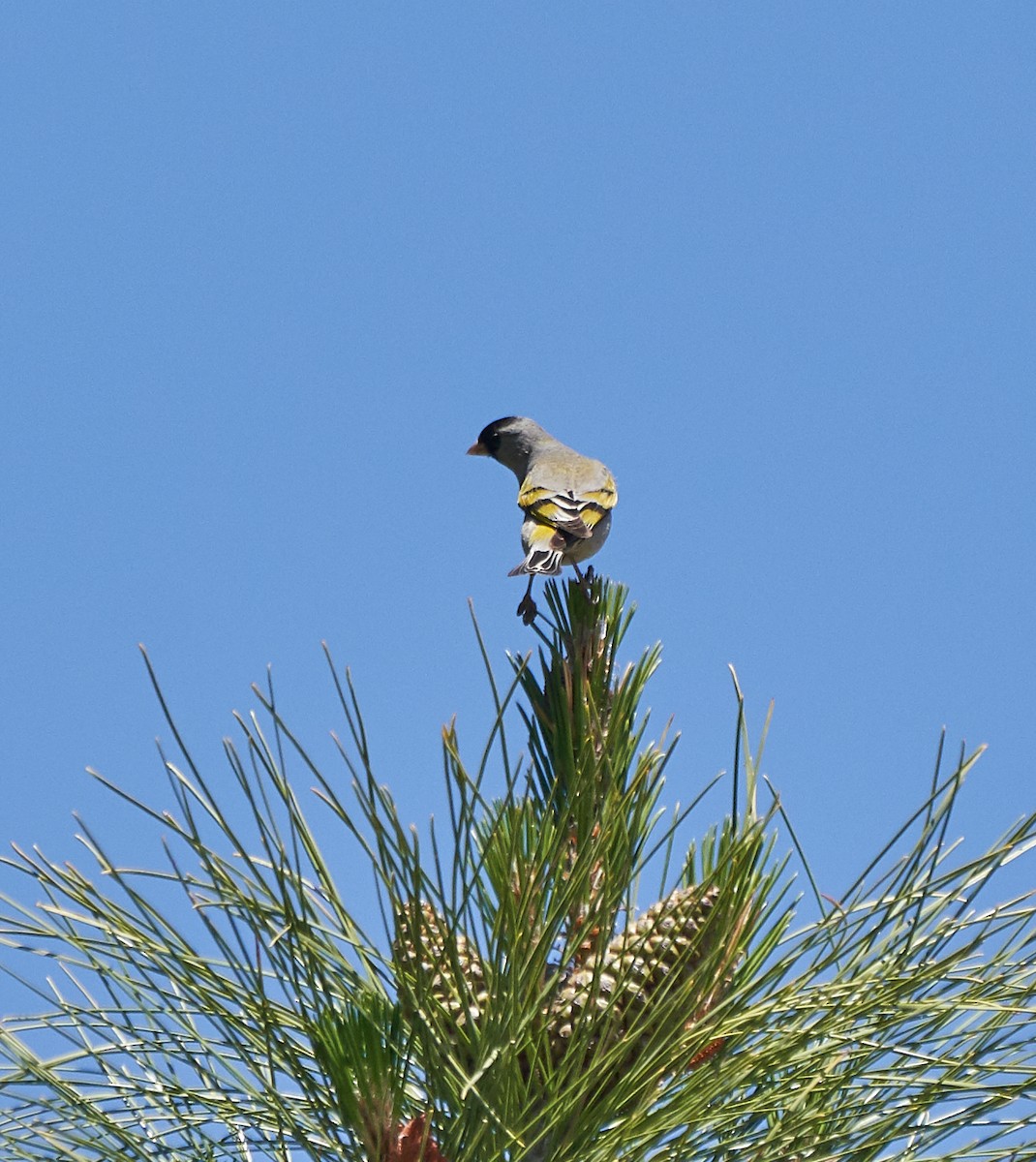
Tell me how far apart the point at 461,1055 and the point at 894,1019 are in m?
0.79

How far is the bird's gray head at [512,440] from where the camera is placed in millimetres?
10062

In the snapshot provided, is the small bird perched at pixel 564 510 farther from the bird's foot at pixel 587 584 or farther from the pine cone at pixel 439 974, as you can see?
the pine cone at pixel 439 974

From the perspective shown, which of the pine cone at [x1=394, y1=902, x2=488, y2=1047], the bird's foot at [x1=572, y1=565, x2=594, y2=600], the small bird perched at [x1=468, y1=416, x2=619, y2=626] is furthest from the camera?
the small bird perched at [x1=468, y1=416, x2=619, y2=626]

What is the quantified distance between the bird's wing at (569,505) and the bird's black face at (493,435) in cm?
325

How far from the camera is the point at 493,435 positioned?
1048 cm

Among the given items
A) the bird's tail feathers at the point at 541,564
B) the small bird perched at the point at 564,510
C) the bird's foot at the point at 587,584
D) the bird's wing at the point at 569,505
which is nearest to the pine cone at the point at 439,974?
the bird's foot at the point at 587,584

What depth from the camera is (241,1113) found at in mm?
2613

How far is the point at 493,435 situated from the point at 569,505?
424cm

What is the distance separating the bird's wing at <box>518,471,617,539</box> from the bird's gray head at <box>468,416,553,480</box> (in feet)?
9.71

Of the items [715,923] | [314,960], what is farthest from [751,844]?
[314,960]

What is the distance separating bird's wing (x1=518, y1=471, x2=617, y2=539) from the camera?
609 cm

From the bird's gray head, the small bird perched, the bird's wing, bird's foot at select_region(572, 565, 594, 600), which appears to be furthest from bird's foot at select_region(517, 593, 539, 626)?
the bird's gray head

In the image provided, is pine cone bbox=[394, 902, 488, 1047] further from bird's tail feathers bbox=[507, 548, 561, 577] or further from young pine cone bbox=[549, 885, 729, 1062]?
bird's tail feathers bbox=[507, 548, 561, 577]

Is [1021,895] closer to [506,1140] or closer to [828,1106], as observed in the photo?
[828,1106]
